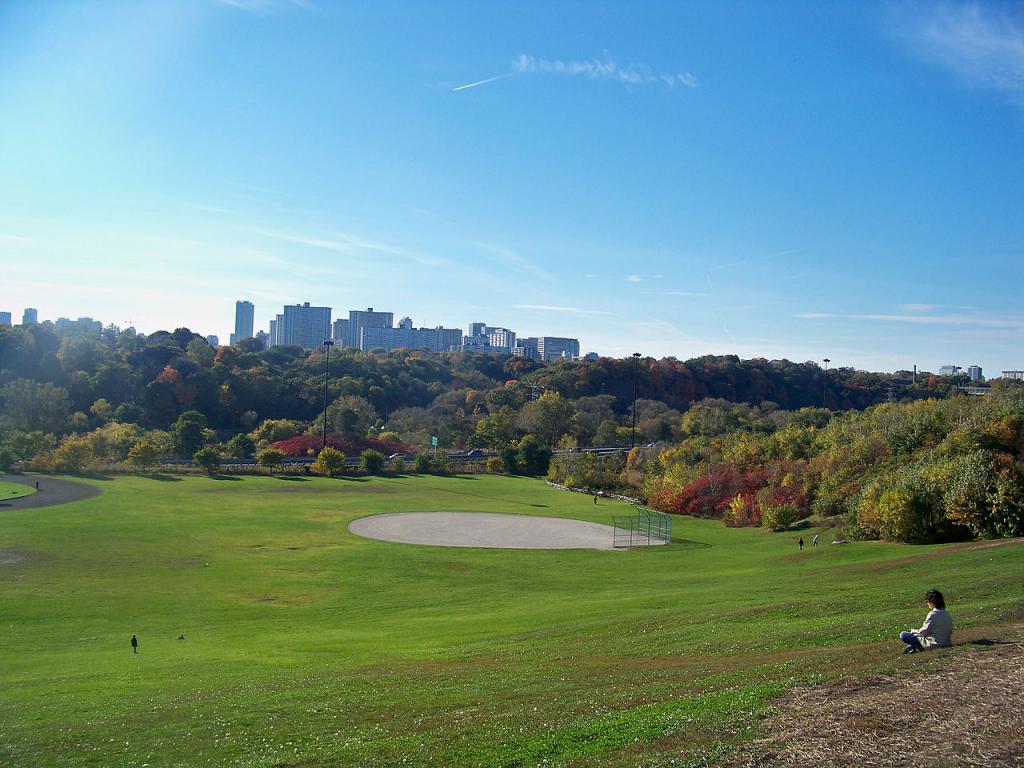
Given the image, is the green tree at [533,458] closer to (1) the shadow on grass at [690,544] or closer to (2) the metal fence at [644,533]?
(2) the metal fence at [644,533]

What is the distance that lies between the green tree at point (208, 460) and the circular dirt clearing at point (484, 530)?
2717cm

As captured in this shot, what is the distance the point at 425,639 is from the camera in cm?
2262

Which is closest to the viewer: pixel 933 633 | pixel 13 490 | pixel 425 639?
pixel 933 633

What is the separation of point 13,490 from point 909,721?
64572 millimetres

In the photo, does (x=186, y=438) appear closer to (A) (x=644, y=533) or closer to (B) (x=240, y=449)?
(B) (x=240, y=449)

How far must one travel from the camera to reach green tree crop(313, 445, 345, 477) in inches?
3189

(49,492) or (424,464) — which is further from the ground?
(424,464)

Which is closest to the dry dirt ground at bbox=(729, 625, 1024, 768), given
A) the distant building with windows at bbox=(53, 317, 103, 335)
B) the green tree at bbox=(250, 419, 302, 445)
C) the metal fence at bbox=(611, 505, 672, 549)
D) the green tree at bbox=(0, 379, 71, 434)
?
the metal fence at bbox=(611, 505, 672, 549)

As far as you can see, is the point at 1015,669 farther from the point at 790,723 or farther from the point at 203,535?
the point at 203,535

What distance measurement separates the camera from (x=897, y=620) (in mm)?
17391

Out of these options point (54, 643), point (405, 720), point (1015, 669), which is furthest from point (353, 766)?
point (54, 643)

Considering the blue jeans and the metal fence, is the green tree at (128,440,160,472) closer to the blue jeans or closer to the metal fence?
the metal fence

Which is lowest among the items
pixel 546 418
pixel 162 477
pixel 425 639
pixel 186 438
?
pixel 162 477

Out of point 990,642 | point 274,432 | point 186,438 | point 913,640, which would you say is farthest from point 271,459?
point 990,642
